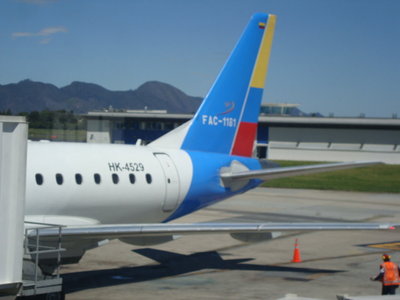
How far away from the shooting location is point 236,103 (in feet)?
81.3

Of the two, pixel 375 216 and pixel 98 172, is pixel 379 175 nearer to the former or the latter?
pixel 375 216

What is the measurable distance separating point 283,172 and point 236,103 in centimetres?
366

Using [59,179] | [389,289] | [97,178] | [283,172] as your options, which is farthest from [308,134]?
[389,289]

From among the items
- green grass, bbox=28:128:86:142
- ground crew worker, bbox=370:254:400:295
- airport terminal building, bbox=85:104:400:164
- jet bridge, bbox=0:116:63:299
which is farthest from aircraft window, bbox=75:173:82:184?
airport terminal building, bbox=85:104:400:164

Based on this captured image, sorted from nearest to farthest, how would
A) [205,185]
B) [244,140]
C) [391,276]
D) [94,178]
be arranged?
[391,276]
[94,178]
[205,185]
[244,140]

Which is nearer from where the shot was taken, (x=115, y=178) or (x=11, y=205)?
(x=11, y=205)

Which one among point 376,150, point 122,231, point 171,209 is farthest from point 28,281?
point 376,150

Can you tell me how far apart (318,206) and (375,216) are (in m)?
4.82

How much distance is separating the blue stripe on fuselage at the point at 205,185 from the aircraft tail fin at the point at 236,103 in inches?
25.7

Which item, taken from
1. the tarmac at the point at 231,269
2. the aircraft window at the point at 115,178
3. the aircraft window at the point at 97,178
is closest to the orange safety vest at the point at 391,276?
the tarmac at the point at 231,269

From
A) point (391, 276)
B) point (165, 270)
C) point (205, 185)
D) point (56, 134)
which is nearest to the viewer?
point (391, 276)

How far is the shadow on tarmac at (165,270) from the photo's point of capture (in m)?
19.5

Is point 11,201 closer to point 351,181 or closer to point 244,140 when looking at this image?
point 244,140

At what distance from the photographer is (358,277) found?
20.5m
